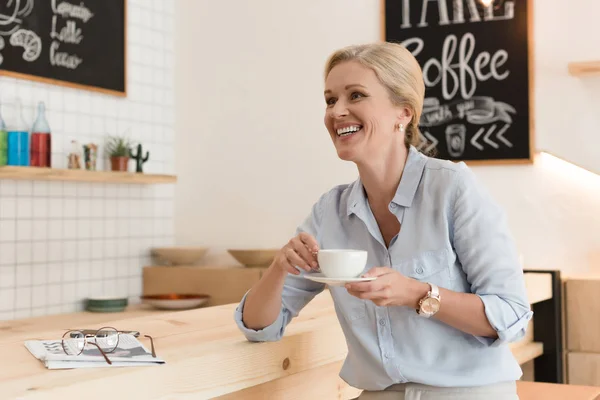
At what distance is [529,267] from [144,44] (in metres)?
2.40

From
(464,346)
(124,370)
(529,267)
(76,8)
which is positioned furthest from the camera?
(76,8)

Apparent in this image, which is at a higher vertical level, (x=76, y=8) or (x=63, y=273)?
(x=76, y=8)

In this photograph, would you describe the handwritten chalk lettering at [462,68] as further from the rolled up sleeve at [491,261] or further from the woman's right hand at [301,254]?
the woman's right hand at [301,254]

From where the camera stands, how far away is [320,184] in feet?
13.9

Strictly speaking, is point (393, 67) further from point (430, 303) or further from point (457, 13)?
point (457, 13)

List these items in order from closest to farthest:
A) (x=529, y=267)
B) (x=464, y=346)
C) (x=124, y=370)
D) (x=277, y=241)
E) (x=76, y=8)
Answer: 1. (x=124, y=370)
2. (x=464, y=346)
3. (x=529, y=267)
4. (x=76, y=8)
5. (x=277, y=241)

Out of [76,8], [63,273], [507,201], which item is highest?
[76,8]

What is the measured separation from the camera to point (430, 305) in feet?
5.03

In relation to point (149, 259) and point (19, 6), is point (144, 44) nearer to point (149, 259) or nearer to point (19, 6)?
point (19, 6)

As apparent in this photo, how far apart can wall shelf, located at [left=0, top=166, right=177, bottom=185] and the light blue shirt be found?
2173 mm

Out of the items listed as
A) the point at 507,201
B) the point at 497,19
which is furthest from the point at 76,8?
the point at 507,201

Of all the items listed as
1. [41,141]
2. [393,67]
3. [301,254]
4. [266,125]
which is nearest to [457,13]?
[266,125]

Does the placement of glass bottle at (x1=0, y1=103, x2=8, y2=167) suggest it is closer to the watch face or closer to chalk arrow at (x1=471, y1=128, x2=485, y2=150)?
chalk arrow at (x1=471, y1=128, x2=485, y2=150)

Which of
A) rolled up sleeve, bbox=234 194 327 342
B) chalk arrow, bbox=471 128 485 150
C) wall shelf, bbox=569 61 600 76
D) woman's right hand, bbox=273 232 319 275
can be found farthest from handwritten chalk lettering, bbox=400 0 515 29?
woman's right hand, bbox=273 232 319 275
